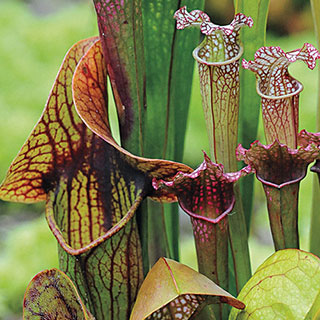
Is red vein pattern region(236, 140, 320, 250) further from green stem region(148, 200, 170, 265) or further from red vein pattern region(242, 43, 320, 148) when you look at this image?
green stem region(148, 200, 170, 265)

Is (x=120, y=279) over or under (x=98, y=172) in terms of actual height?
under

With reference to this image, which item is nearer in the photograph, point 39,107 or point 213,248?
point 213,248

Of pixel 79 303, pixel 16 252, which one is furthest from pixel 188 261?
pixel 79 303

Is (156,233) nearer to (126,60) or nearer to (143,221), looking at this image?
(143,221)

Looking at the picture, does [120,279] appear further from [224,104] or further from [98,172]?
[224,104]

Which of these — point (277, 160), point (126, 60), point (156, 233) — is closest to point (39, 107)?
point (156, 233)

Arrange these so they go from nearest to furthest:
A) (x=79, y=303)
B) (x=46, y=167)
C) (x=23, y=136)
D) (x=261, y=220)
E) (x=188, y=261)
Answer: (x=79, y=303) → (x=46, y=167) → (x=188, y=261) → (x=261, y=220) → (x=23, y=136)
